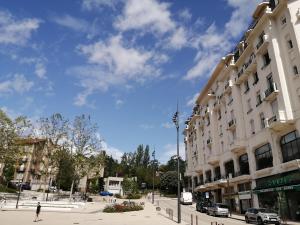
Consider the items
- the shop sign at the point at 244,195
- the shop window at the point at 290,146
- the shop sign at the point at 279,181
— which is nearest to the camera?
the shop sign at the point at 279,181

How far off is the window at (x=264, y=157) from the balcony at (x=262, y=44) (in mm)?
11298

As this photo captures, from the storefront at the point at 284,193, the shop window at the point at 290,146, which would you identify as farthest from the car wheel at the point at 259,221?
the shop window at the point at 290,146

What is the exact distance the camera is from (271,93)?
31031 millimetres

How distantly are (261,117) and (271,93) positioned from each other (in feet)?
15.8

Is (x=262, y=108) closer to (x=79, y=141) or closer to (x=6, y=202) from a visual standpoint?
(x=79, y=141)

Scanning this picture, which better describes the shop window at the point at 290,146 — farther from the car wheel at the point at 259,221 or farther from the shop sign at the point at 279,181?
the car wheel at the point at 259,221

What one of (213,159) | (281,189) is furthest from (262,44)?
(213,159)

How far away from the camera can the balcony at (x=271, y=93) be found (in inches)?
1203

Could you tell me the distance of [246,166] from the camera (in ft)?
128

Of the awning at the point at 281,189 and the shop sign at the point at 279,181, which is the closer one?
the awning at the point at 281,189

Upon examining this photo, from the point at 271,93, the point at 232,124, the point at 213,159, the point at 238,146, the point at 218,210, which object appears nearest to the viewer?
the point at 271,93

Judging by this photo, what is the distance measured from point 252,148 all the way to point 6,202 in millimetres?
34173

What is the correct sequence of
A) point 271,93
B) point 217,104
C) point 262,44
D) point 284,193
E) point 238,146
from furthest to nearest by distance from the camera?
point 217,104 < point 238,146 < point 262,44 < point 271,93 < point 284,193

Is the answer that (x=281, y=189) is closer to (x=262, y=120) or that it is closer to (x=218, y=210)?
(x=218, y=210)
